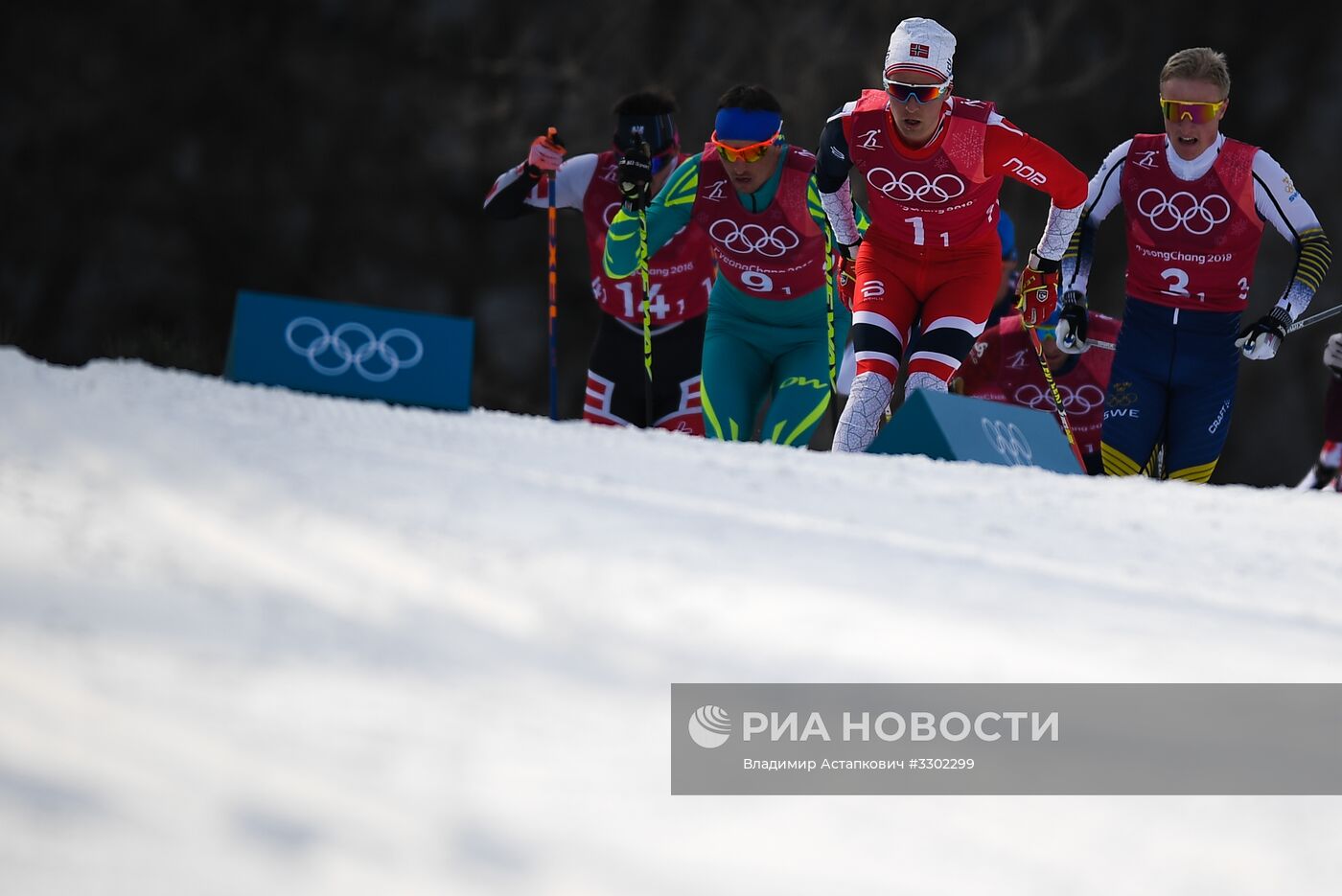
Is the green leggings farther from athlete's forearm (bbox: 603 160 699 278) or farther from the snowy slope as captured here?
the snowy slope

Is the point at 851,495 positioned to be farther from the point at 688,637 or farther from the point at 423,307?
the point at 423,307

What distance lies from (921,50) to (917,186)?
353mm

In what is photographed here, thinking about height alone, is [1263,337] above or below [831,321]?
below

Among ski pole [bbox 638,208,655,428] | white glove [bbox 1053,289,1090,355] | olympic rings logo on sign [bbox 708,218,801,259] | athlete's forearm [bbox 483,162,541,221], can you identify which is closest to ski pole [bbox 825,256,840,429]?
olympic rings logo on sign [bbox 708,218,801,259]

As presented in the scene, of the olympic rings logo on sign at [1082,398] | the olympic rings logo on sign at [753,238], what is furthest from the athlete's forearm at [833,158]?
the olympic rings logo on sign at [1082,398]

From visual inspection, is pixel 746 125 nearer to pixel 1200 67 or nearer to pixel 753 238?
pixel 753 238

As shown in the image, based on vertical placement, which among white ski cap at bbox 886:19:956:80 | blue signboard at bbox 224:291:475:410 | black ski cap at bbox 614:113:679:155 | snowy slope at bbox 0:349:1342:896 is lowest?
snowy slope at bbox 0:349:1342:896

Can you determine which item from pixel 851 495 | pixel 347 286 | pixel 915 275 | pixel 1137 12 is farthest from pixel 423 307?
pixel 851 495

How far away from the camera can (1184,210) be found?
4.46 metres

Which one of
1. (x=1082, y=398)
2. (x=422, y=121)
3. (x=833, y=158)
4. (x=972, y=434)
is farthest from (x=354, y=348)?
(x=422, y=121)

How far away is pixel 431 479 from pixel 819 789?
94 cm

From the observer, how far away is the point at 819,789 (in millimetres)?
1295

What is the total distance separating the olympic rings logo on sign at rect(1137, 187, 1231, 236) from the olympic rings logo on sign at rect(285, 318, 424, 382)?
2.39 meters

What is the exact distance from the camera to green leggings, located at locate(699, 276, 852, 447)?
15.9 feet
